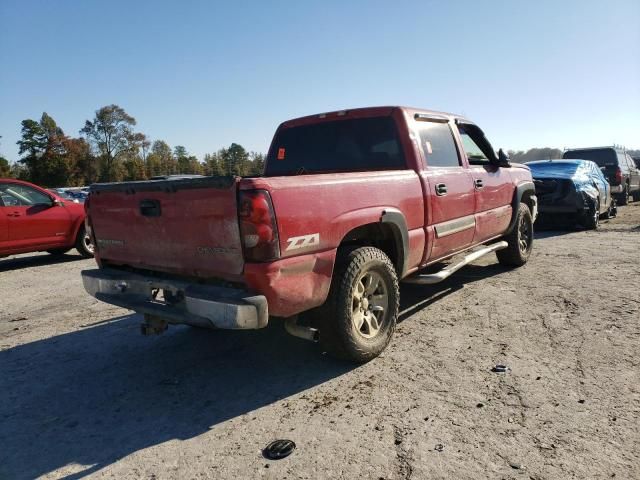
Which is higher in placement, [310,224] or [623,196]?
[310,224]

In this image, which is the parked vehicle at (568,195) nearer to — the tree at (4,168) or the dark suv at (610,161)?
the dark suv at (610,161)

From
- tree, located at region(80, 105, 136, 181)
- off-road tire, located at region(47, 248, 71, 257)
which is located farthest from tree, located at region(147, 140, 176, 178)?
off-road tire, located at region(47, 248, 71, 257)

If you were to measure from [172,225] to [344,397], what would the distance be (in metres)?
1.63

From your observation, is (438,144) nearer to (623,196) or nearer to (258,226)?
(258,226)

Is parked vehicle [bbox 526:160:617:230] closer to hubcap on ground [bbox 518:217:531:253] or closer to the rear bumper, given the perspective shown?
hubcap on ground [bbox 518:217:531:253]

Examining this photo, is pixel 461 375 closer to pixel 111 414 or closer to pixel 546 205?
pixel 111 414

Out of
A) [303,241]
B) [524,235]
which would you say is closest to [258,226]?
[303,241]

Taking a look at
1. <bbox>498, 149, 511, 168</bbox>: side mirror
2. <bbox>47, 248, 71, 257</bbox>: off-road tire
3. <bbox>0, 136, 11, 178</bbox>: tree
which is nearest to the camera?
<bbox>498, 149, 511, 168</bbox>: side mirror

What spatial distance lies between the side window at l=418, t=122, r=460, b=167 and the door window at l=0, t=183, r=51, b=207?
7624 millimetres

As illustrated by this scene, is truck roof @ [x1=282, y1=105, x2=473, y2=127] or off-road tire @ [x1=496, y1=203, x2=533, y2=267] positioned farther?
off-road tire @ [x1=496, y1=203, x2=533, y2=267]

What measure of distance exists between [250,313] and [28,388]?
2040mm

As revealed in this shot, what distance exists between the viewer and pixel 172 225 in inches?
124

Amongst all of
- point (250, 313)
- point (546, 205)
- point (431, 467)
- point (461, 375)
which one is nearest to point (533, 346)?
point (461, 375)

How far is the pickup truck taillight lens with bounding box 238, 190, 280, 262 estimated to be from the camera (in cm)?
275
